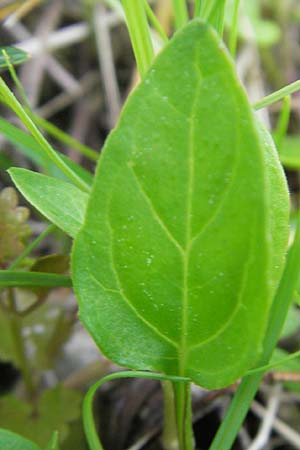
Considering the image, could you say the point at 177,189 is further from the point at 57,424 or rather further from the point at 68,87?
the point at 68,87

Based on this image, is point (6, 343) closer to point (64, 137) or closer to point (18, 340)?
point (18, 340)

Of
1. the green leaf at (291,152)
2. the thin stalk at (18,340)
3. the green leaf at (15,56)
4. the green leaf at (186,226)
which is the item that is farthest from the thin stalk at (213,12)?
the green leaf at (291,152)

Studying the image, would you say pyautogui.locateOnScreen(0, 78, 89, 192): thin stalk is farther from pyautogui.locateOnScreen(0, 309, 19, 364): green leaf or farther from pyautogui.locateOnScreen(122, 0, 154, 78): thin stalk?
pyautogui.locateOnScreen(0, 309, 19, 364): green leaf

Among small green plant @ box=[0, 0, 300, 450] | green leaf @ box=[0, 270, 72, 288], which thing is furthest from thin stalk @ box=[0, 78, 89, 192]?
green leaf @ box=[0, 270, 72, 288]

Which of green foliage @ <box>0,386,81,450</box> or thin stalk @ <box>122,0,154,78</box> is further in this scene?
green foliage @ <box>0,386,81,450</box>

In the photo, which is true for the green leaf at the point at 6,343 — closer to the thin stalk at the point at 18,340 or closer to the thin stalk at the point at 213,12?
the thin stalk at the point at 18,340

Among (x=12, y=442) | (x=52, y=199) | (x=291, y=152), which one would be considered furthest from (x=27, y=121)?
(x=291, y=152)

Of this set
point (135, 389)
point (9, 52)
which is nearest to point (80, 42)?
point (9, 52)
